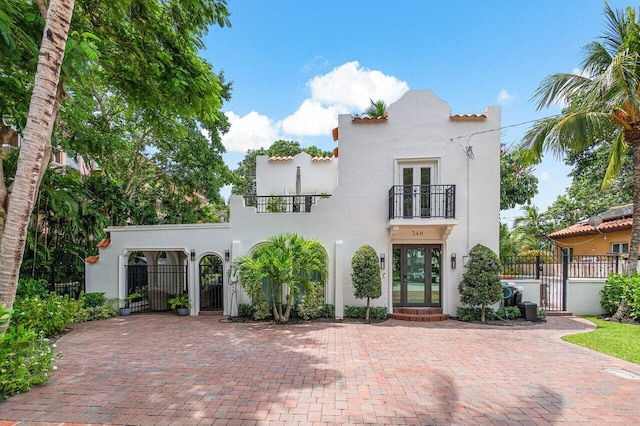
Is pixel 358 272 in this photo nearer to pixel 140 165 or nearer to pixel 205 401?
pixel 205 401

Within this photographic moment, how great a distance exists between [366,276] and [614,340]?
22.0 ft

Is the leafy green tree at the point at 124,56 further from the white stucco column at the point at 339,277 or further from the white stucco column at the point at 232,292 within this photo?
the white stucco column at the point at 339,277

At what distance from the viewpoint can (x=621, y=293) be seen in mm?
10961

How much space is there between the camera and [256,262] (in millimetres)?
10078

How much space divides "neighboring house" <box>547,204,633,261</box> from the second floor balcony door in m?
7.18

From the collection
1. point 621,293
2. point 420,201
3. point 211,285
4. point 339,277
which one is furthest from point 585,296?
point 211,285

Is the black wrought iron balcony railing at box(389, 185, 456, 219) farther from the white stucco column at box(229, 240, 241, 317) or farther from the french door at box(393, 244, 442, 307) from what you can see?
the white stucco column at box(229, 240, 241, 317)

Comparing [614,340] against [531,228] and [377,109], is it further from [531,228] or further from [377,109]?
[531,228]

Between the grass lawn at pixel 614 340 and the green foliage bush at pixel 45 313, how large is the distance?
44.2 feet

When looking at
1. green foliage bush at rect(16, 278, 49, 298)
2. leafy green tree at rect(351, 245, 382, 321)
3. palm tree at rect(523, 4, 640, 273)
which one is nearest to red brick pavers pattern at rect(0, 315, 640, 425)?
leafy green tree at rect(351, 245, 382, 321)

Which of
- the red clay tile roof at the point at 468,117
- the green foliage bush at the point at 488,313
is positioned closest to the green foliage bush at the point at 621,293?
the green foliage bush at the point at 488,313

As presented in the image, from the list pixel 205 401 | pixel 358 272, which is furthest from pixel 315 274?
pixel 205 401

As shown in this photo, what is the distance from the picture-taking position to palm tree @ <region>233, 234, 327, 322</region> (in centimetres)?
978

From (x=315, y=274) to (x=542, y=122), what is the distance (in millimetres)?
9585
